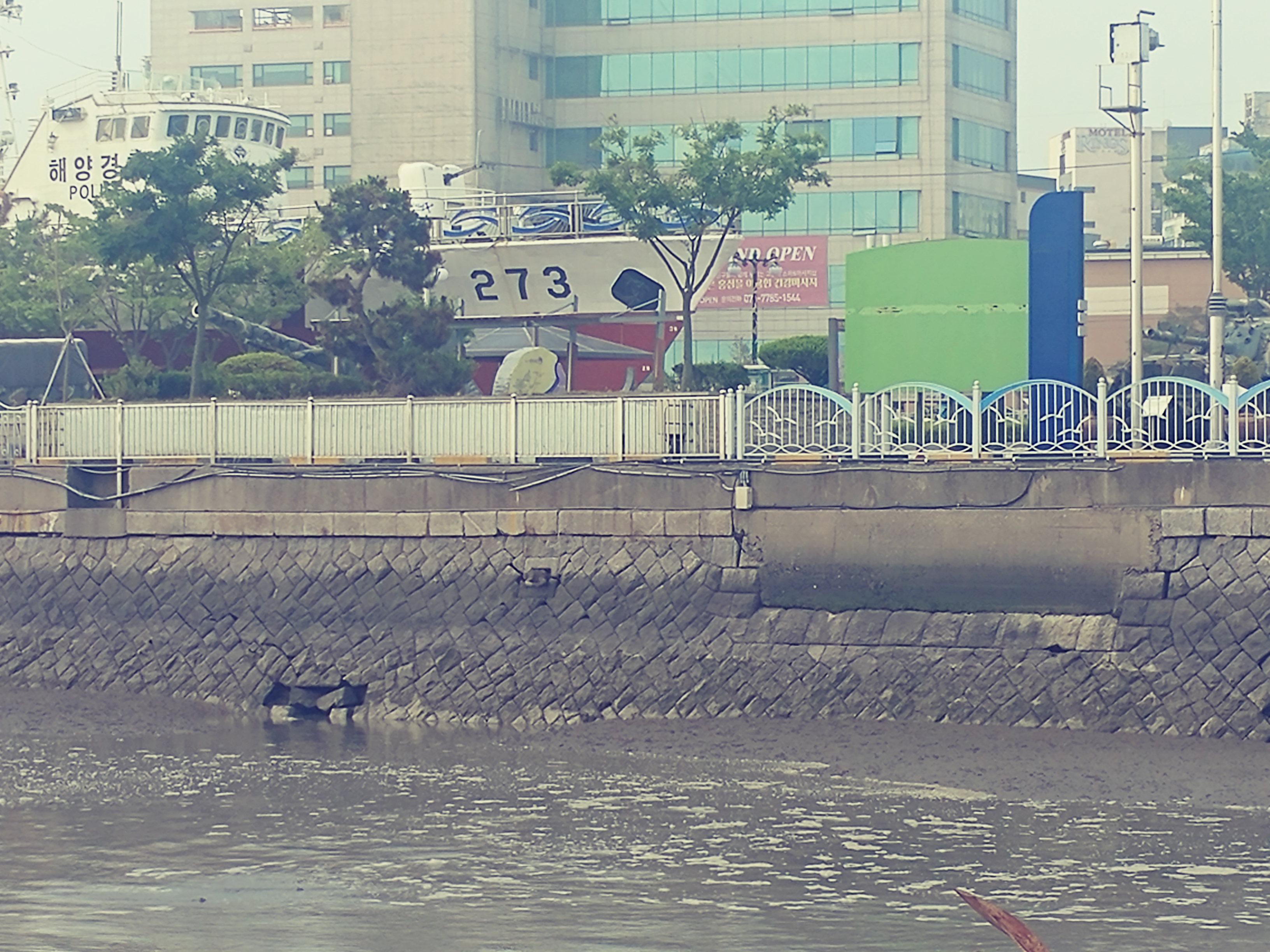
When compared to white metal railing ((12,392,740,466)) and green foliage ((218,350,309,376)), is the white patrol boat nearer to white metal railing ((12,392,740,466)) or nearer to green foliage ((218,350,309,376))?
green foliage ((218,350,309,376))

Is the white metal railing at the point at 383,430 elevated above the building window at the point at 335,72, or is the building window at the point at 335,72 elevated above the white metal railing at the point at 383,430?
the building window at the point at 335,72

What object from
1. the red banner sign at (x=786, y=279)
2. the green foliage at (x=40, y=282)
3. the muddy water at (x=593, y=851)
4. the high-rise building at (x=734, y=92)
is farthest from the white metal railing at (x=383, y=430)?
the high-rise building at (x=734, y=92)

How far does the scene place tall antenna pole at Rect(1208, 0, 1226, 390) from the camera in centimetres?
2364

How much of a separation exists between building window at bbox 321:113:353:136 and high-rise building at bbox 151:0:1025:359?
75.3 inches

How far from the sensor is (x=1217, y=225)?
80.1ft

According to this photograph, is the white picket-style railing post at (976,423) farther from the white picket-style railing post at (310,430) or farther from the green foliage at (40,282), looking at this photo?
the green foliage at (40,282)

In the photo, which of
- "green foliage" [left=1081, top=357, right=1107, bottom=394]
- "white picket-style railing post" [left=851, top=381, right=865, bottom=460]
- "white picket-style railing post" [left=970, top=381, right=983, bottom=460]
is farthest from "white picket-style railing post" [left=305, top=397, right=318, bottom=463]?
"green foliage" [left=1081, top=357, right=1107, bottom=394]

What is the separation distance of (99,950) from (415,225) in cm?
2355

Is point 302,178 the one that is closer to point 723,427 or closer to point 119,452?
point 119,452

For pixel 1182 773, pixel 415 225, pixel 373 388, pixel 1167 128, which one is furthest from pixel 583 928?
pixel 1167 128

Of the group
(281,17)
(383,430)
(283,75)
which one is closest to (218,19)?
(281,17)

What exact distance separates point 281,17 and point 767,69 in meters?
24.5

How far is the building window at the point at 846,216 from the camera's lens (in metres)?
65.0

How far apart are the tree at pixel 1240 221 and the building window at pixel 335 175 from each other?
40.7 metres
